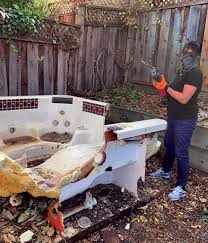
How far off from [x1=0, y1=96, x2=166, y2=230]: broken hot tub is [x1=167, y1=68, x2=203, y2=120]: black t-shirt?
21 cm

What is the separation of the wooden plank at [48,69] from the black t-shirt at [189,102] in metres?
2.34

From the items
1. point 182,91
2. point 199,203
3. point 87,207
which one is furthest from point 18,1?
point 199,203

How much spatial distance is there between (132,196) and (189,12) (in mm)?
3473

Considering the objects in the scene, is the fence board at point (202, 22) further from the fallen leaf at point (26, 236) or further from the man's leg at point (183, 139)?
the fallen leaf at point (26, 236)

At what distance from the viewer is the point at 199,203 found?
11.5 feet

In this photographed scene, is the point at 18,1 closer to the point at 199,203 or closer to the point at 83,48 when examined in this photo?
the point at 83,48

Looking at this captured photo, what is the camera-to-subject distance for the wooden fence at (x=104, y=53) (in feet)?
15.4

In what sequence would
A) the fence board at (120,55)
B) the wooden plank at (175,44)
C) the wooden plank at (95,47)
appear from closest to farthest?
the wooden plank at (175,44) → the wooden plank at (95,47) → the fence board at (120,55)

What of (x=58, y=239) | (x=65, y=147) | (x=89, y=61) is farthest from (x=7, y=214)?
(x=89, y=61)

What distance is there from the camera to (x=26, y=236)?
256cm

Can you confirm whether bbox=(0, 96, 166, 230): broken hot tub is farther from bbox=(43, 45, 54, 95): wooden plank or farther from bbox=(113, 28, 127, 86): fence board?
bbox=(113, 28, 127, 86): fence board

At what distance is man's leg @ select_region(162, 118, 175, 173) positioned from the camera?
3.58 m

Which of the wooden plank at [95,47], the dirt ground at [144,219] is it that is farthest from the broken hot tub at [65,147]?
the wooden plank at [95,47]

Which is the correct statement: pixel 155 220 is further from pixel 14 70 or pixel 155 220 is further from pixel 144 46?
pixel 144 46
